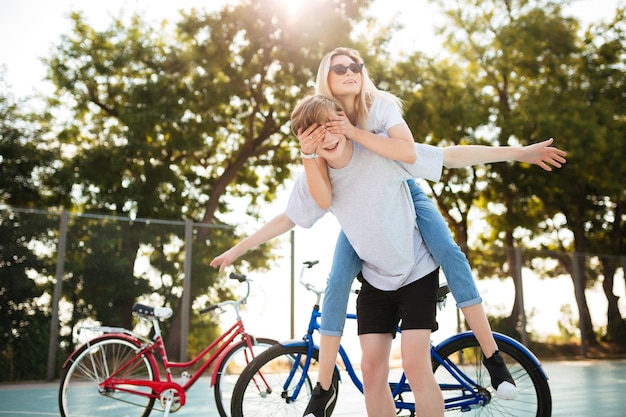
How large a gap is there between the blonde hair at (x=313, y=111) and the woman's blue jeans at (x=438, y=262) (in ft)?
1.88

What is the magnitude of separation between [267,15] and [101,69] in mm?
3917

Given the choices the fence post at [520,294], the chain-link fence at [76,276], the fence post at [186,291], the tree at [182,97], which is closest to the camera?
the chain-link fence at [76,276]

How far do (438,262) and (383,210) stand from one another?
1.19 feet

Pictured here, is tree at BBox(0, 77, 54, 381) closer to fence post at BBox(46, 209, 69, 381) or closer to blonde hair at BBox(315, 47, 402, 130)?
fence post at BBox(46, 209, 69, 381)

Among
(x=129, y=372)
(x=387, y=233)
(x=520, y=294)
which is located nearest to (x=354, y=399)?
(x=129, y=372)

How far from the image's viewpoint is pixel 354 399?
6.14 metres

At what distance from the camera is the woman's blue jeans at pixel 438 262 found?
275 cm

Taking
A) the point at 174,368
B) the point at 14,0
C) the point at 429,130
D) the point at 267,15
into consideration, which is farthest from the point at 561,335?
the point at 14,0

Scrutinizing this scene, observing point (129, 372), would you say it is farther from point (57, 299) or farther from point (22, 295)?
point (22, 295)

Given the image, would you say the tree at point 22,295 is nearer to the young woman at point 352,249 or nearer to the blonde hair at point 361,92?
the young woman at point 352,249

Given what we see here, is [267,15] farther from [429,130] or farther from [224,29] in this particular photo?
[429,130]

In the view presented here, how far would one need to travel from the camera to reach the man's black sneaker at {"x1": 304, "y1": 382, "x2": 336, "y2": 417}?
2.79 meters

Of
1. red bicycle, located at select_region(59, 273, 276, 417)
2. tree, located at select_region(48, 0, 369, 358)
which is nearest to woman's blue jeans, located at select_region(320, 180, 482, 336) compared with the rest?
red bicycle, located at select_region(59, 273, 276, 417)

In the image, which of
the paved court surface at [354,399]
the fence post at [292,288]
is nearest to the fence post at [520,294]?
the paved court surface at [354,399]
